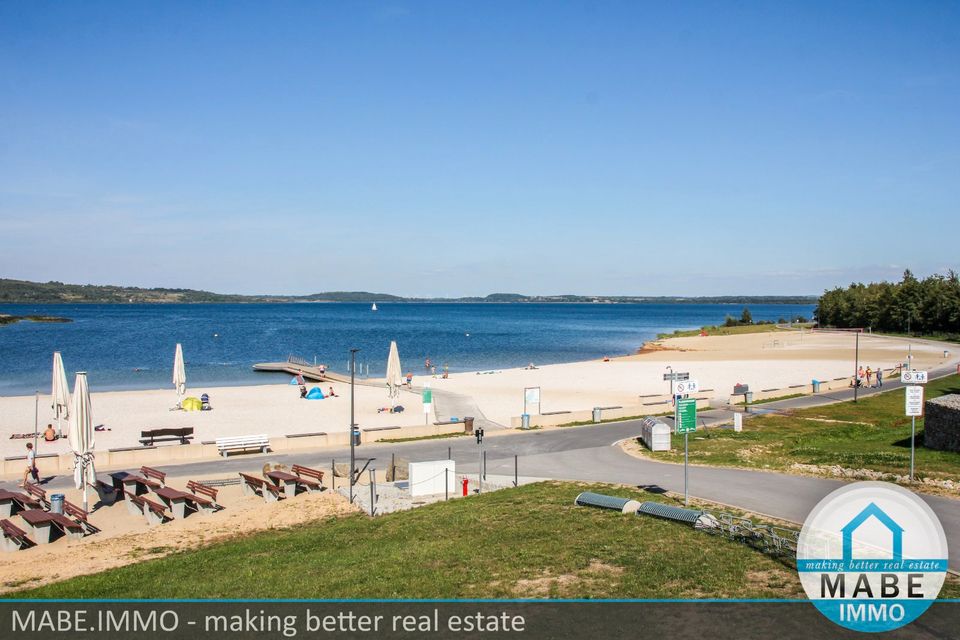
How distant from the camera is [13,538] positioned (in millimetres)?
14734

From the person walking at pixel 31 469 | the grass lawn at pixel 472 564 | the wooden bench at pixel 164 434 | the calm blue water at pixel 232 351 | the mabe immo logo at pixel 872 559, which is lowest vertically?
the calm blue water at pixel 232 351

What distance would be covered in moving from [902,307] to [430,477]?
10718cm

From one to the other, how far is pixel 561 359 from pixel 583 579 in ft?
240

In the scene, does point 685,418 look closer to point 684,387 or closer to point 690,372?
point 684,387

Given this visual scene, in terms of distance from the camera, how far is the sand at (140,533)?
1298 cm

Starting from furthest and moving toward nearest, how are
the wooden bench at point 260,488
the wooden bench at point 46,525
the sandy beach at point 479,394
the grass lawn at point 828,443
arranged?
1. the sandy beach at point 479,394
2. the grass lawn at point 828,443
3. the wooden bench at point 260,488
4. the wooden bench at point 46,525

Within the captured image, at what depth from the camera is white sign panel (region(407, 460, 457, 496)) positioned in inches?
724

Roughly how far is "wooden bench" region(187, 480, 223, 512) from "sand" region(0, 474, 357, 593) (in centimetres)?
23

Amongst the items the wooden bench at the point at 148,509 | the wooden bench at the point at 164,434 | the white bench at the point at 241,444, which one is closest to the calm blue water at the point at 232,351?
the wooden bench at the point at 164,434

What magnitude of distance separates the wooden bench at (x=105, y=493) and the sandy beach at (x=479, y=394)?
9.61m

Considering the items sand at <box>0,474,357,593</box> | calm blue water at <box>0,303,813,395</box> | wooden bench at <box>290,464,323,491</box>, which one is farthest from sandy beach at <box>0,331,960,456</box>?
calm blue water at <box>0,303,813,395</box>

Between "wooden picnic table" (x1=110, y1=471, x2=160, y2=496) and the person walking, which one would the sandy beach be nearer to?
the person walking

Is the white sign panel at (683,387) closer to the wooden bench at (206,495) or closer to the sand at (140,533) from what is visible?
the sand at (140,533)

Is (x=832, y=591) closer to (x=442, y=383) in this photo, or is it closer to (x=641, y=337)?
Answer: (x=442, y=383)
